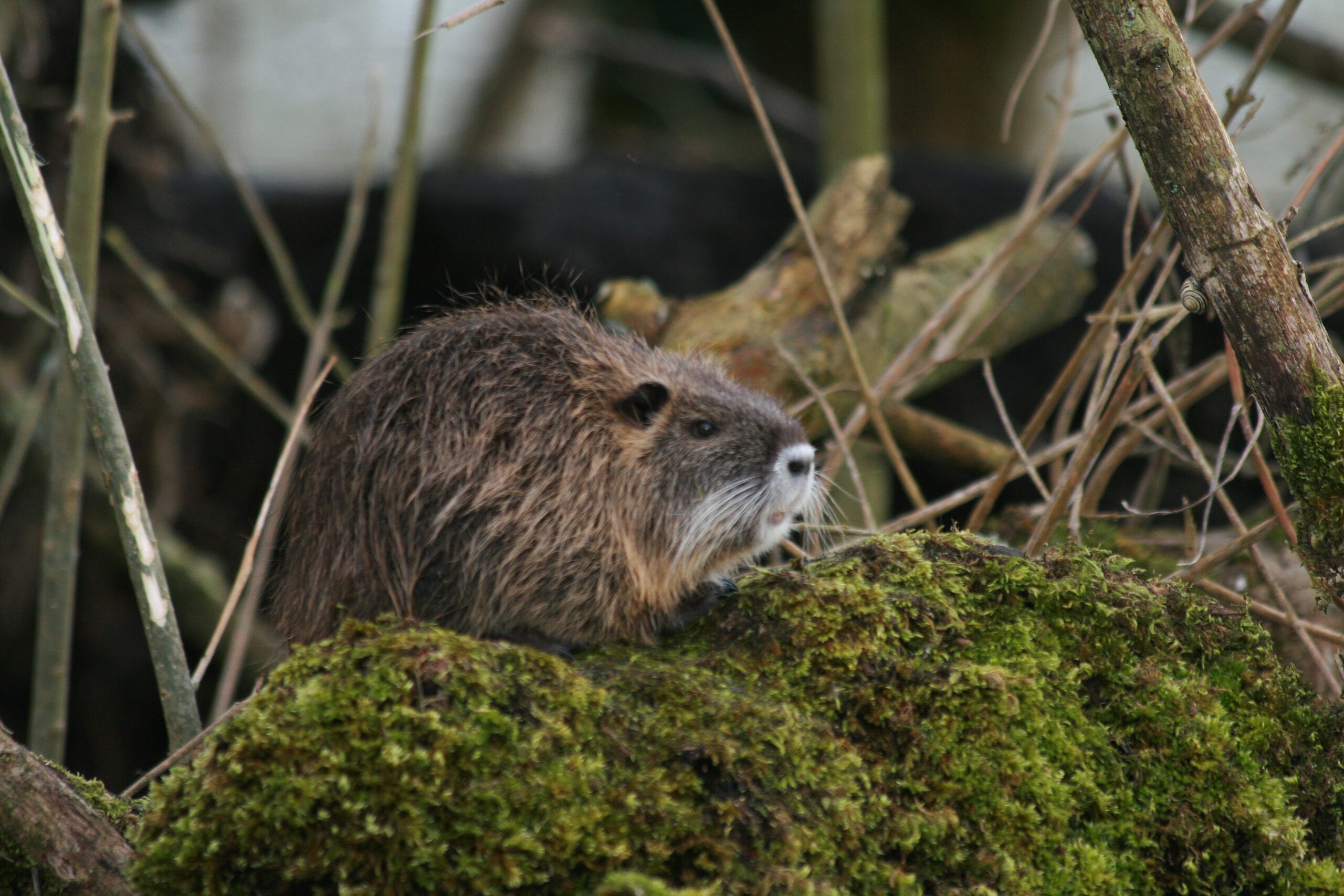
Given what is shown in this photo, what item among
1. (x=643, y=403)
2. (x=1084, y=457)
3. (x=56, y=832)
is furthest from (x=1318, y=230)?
(x=56, y=832)

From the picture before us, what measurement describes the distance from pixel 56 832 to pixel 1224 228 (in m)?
2.25

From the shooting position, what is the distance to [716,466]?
9.75 feet

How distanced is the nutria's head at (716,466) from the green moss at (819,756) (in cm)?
32

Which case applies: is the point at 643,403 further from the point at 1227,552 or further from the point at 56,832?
the point at 56,832

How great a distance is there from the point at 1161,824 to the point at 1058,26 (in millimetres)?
9565

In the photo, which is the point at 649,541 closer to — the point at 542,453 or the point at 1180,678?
the point at 542,453

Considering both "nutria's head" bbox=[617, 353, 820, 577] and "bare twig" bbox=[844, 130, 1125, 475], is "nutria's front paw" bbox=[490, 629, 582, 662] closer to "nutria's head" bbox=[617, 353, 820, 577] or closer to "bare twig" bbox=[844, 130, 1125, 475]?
"nutria's head" bbox=[617, 353, 820, 577]

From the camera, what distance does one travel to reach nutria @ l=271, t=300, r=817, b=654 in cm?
260

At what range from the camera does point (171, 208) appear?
6.64m

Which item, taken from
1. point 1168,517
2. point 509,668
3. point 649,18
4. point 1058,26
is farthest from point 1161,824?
point 649,18

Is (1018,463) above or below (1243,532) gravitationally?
below

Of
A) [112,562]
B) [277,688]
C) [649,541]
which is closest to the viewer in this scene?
[277,688]

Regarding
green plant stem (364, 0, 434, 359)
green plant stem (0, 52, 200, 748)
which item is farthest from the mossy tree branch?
green plant stem (364, 0, 434, 359)

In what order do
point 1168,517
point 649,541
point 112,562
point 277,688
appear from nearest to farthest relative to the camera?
point 277,688, point 649,541, point 1168,517, point 112,562
